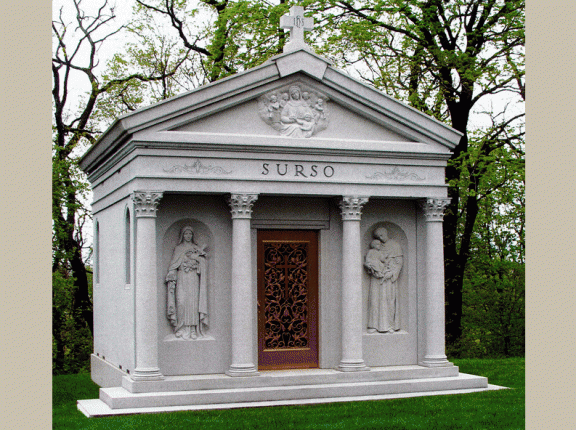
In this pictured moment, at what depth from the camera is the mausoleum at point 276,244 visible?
→ 42.4ft

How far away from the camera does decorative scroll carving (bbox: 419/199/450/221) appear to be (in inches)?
573

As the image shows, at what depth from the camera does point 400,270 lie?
14.8 metres

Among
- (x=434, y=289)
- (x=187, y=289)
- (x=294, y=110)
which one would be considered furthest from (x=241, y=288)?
(x=434, y=289)

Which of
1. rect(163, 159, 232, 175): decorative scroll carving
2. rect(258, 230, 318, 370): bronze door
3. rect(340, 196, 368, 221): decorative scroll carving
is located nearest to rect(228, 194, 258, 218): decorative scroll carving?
rect(163, 159, 232, 175): decorative scroll carving

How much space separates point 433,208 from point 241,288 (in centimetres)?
377

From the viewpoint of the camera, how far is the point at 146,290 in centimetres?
1274

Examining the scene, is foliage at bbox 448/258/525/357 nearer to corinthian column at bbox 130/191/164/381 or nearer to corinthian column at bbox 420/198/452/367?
corinthian column at bbox 420/198/452/367

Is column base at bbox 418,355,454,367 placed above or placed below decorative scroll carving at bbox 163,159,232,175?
below

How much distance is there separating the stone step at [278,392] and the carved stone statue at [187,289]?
1127 millimetres

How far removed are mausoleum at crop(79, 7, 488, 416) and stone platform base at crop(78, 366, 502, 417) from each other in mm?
25

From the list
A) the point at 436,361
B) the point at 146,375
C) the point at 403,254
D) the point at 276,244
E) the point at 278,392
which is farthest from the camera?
the point at 403,254

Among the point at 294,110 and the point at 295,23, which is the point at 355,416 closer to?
the point at 294,110

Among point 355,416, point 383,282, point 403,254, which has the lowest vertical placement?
point 355,416

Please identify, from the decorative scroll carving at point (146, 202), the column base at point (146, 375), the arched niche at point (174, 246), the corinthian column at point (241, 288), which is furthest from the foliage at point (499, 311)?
the decorative scroll carving at point (146, 202)
